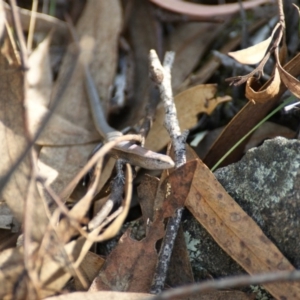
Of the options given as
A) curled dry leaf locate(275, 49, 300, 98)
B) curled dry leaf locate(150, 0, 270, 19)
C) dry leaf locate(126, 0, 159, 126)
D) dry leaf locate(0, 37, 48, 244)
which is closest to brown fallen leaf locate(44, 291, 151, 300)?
dry leaf locate(0, 37, 48, 244)

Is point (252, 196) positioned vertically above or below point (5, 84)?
below

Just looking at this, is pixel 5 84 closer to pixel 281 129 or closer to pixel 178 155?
pixel 178 155

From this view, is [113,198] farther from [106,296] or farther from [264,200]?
[264,200]

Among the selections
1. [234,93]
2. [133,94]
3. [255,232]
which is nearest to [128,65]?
[133,94]

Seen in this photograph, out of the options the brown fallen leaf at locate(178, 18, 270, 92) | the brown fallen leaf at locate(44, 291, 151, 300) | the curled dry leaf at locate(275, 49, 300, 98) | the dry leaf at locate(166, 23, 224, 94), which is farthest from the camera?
the dry leaf at locate(166, 23, 224, 94)

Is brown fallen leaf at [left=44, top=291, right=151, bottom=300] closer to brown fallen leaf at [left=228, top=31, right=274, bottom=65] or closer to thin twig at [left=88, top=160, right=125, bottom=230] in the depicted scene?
thin twig at [left=88, top=160, right=125, bottom=230]

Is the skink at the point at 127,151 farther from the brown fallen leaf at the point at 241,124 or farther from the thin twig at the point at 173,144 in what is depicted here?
the brown fallen leaf at the point at 241,124

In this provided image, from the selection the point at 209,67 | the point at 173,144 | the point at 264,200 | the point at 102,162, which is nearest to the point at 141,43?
the point at 209,67

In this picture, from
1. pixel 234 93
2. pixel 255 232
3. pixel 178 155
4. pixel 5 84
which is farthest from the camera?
pixel 234 93
